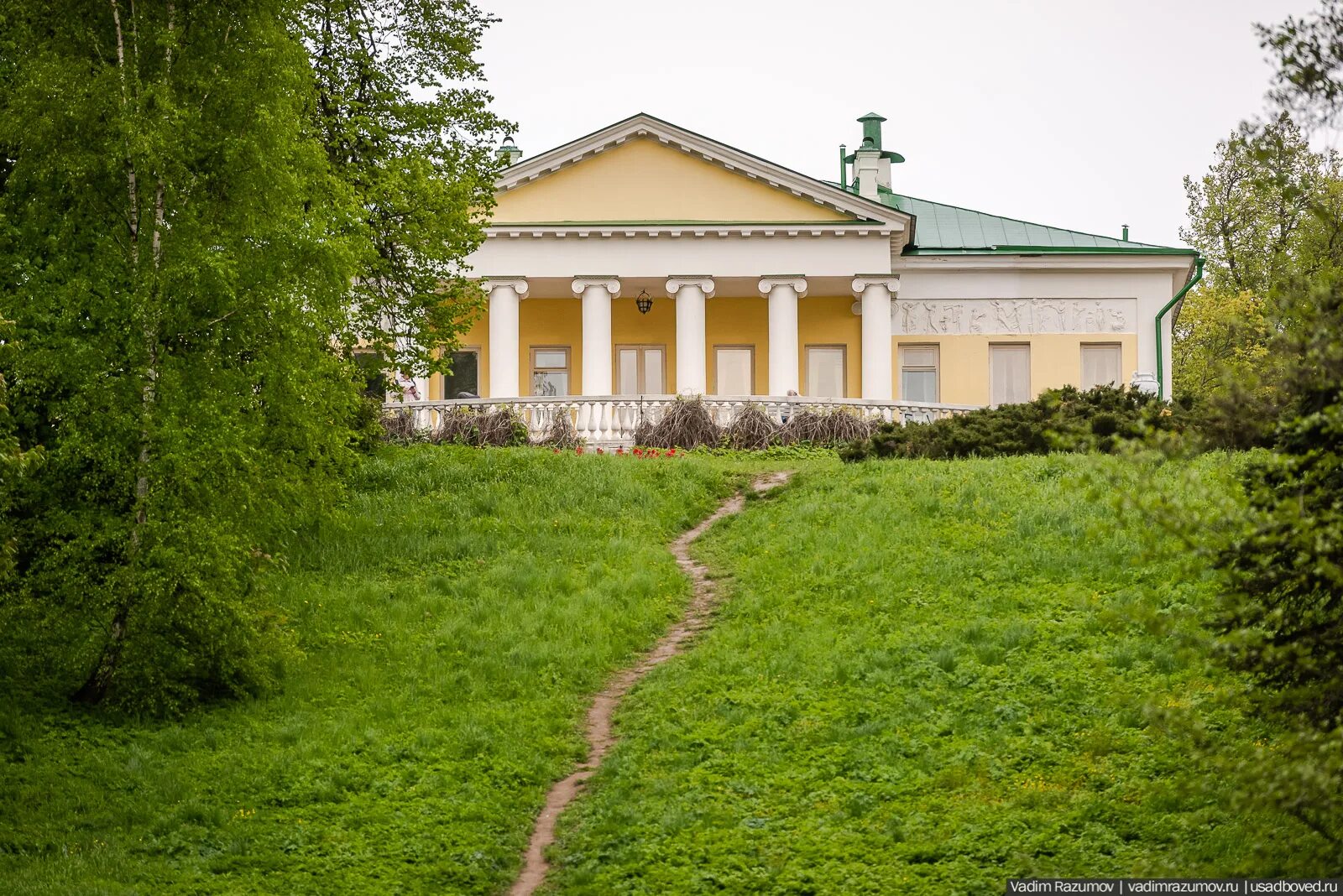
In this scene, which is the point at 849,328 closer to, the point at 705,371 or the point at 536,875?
the point at 705,371

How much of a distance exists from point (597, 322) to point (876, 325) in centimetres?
671

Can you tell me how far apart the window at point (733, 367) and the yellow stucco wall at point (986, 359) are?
3663 millimetres

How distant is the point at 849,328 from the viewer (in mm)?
39375

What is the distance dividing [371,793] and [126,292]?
511 centimetres

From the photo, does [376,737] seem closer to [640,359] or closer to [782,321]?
[782,321]

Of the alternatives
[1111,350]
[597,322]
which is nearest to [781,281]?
[597,322]

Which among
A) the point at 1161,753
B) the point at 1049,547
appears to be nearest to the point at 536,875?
the point at 1161,753

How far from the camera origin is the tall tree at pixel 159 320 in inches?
539

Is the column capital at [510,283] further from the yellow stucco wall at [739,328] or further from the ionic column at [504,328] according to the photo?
the yellow stucco wall at [739,328]

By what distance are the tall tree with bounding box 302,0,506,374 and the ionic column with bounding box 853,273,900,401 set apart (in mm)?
14265

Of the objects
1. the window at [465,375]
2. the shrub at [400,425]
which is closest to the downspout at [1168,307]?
the window at [465,375]

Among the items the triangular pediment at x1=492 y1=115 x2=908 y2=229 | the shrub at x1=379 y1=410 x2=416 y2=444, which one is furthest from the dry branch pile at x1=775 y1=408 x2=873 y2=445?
the triangular pediment at x1=492 y1=115 x2=908 y2=229

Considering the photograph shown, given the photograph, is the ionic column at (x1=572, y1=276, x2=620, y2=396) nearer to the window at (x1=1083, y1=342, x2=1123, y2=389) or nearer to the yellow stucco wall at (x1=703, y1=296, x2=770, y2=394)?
the yellow stucco wall at (x1=703, y1=296, x2=770, y2=394)

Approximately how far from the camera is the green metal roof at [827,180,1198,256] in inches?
1507
